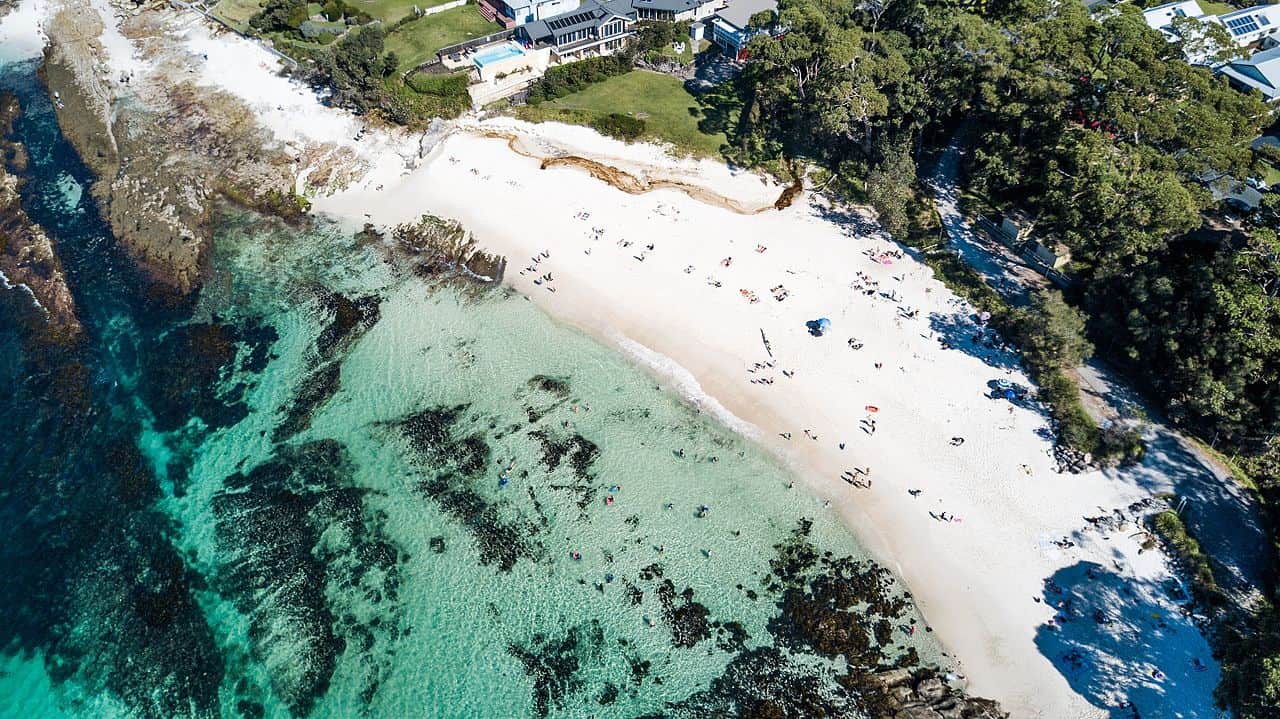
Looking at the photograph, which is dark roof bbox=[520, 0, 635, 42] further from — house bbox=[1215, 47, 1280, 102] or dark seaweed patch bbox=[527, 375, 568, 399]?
house bbox=[1215, 47, 1280, 102]

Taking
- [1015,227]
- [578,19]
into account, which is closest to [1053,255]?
[1015,227]

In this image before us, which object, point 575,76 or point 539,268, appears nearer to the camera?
point 539,268

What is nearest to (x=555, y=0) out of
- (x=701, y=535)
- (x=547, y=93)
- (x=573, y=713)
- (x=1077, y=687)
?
(x=547, y=93)

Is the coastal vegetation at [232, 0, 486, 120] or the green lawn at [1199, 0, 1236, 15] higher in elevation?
the green lawn at [1199, 0, 1236, 15]

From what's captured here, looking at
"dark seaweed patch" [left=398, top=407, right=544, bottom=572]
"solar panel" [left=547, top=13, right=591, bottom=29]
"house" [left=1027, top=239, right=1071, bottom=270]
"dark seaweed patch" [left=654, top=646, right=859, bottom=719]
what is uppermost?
"solar panel" [left=547, top=13, right=591, bottom=29]

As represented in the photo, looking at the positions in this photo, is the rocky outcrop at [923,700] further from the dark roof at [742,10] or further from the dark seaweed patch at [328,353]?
the dark roof at [742,10]

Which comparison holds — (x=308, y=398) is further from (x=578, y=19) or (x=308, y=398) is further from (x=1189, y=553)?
(x=1189, y=553)

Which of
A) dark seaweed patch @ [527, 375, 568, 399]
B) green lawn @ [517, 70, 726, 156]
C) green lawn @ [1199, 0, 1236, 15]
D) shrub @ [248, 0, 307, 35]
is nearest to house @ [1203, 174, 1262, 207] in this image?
green lawn @ [517, 70, 726, 156]
